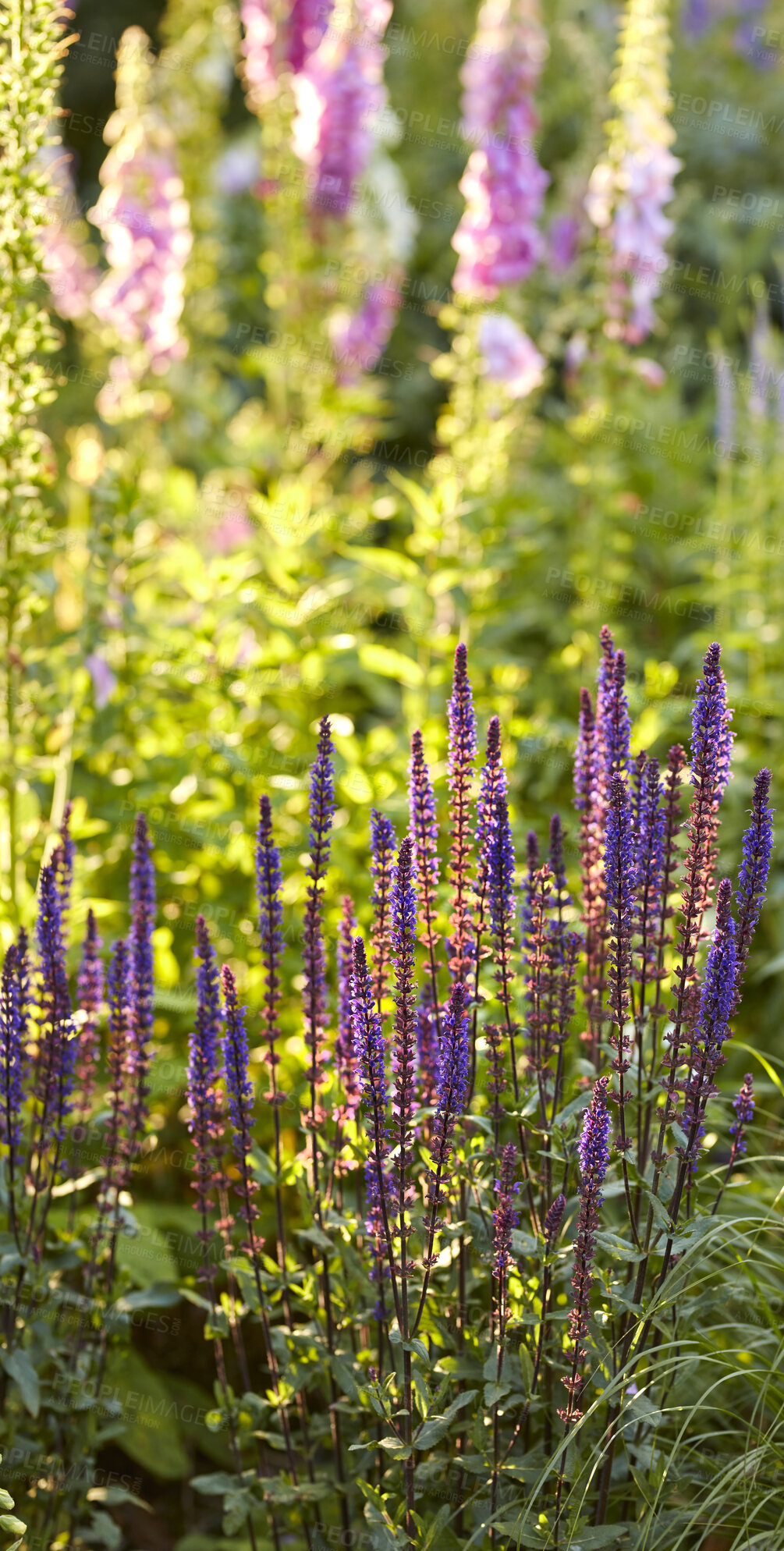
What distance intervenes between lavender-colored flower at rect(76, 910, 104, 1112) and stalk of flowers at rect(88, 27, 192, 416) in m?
3.12

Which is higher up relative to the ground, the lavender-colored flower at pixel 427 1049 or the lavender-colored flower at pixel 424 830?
the lavender-colored flower at pixel 424 830

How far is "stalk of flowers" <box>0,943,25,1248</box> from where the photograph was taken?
2.04m

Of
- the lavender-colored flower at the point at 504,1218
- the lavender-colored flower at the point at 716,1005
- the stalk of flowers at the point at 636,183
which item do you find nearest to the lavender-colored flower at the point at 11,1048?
the lavender-colored flower at the point at 504,1218

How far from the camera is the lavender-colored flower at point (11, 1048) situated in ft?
6.70

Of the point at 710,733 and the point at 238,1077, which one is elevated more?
the point at 710,733

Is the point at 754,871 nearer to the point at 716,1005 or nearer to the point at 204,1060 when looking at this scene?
the point at 716,1005

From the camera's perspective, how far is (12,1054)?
6.77 ft

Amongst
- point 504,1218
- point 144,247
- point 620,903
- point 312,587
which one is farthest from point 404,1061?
point 144,247

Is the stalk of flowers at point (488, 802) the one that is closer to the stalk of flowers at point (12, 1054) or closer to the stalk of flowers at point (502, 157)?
the stalk of flowers at point (12, 1054)

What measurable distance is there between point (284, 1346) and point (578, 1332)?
596mm

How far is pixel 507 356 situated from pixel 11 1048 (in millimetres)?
3900

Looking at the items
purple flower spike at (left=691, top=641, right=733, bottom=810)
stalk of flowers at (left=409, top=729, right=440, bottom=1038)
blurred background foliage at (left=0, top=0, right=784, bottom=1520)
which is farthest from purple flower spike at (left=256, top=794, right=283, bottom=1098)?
blurred background foliage at (left=0, top=0, right=784, bottom=1520)

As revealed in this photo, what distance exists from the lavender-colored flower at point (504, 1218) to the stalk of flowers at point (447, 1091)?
8 cm

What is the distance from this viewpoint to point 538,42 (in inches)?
217
